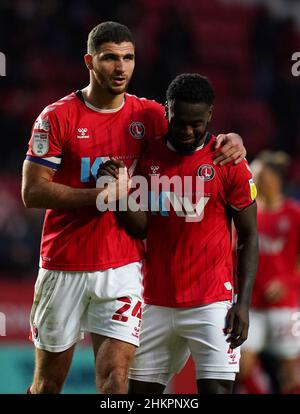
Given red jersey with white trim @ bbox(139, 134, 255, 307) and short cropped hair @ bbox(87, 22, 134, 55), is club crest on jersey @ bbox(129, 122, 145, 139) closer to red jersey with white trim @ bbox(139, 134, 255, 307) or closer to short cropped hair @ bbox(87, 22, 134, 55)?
red jersey with white trim @ bbox(139, 134, 255, 307)

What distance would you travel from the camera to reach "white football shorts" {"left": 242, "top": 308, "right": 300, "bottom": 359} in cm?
855

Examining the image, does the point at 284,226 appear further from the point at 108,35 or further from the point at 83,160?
the point at 108,35

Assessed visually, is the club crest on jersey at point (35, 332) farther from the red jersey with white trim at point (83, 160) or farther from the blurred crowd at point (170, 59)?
the blurred crowd at point (170, 59)

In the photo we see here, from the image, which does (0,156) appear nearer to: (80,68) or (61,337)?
(80,68)

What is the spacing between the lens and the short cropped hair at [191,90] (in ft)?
16.3

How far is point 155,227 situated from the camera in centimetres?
527

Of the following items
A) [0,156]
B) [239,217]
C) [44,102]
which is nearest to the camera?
[239,217]

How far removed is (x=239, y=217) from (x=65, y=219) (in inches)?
37.7

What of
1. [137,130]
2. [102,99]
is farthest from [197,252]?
[102,99]

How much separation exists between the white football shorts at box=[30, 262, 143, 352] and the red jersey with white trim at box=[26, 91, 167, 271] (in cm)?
7

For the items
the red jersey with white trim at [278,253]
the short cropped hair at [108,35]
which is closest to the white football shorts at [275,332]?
the red jersey with white trim at [278,253]

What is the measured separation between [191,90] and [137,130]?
474 millimetres

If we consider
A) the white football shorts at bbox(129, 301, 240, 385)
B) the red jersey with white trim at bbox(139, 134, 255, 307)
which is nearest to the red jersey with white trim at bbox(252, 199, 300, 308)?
the white football shorts at bbox(129, 301, 240, 385)

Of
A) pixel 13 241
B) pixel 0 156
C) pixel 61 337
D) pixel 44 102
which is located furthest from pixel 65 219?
pixel 44 102
